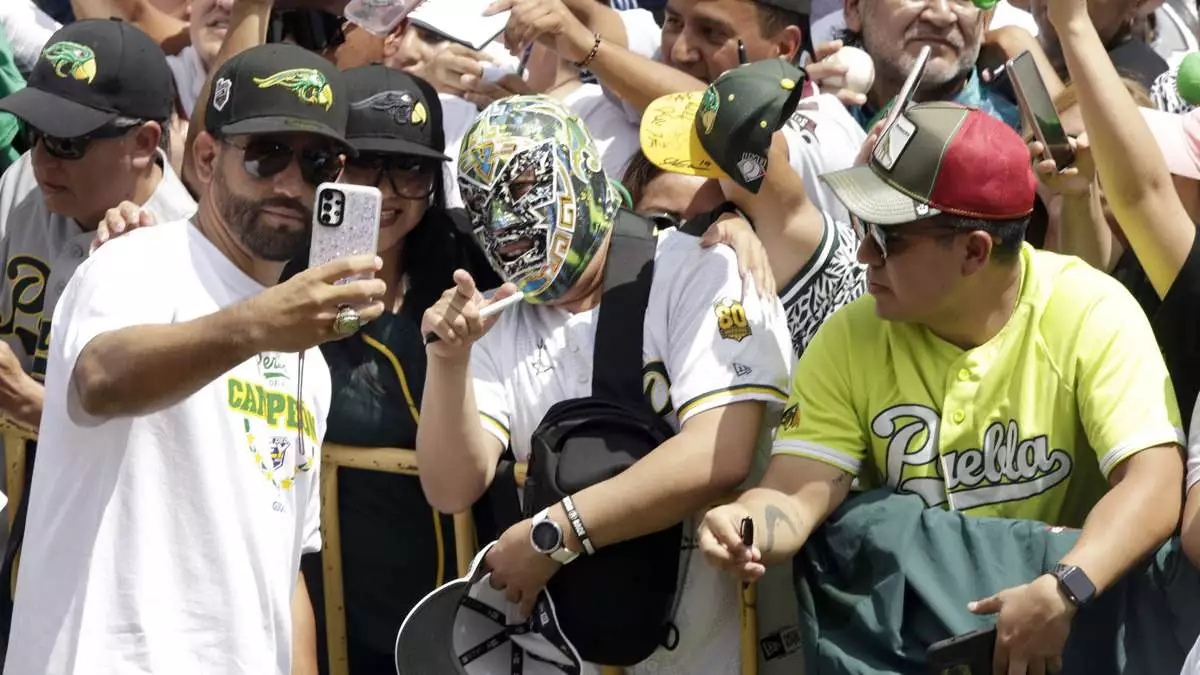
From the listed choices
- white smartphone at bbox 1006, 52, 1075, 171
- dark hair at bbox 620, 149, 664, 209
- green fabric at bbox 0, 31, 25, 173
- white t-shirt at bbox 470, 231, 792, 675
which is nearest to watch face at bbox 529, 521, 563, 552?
white t-shirt at bbox 470, 231, 792, 675

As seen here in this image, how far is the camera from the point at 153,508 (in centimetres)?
416

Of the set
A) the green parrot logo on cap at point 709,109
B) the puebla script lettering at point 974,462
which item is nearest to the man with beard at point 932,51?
the green parrot logo on cap at point 709,109

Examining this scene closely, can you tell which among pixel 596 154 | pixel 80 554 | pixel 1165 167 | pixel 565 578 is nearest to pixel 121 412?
pixel 80 554

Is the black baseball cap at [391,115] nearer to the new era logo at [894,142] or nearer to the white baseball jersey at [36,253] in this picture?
the white baseball jersey at [36,253]

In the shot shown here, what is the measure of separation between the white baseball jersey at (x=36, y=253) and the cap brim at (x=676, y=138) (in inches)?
55.3

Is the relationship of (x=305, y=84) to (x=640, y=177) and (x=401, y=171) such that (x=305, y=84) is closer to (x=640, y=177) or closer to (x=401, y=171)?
(x=401, y=171)

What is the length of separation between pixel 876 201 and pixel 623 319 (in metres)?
0.75

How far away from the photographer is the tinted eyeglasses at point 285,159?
448 centimetres

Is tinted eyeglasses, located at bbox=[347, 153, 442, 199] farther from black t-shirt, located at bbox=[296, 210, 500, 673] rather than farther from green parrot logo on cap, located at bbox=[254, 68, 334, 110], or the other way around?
green parrot logo on cap, located at bbox=[254, 68, 334, 110]

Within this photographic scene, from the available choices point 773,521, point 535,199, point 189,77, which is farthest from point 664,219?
point 189,77

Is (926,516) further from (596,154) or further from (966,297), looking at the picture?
(596,154)

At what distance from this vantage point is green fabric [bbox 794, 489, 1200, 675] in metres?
4.36

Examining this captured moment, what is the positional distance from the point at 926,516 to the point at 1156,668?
602mm

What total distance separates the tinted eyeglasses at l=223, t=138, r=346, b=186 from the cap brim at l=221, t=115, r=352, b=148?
4 centimetres
